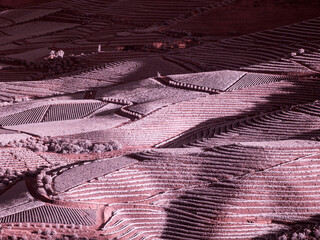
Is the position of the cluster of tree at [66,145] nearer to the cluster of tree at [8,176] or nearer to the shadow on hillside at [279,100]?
the cluster of tree at [8,176]

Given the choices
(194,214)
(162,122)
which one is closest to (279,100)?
(162,122)

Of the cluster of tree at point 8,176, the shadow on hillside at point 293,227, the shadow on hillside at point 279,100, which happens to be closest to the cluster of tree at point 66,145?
the cluster of tree at point 8,176

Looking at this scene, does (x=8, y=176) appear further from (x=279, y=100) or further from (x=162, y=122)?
(x=279, y=100)

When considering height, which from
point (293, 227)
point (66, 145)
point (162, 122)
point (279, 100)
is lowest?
point (293, 227)

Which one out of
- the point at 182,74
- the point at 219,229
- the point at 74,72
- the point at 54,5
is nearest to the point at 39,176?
the point at 219,229

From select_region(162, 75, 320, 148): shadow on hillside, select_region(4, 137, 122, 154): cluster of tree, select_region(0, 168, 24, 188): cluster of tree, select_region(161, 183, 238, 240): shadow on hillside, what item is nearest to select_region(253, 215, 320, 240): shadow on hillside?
select_region(161, 183, 238, 240): shadow on hillside

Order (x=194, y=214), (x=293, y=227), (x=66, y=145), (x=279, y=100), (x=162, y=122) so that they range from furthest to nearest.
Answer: (x=279, y=100), (x=162, y=122), (x=66, y=145), (x=194, y=214), (x=293, y=227)
